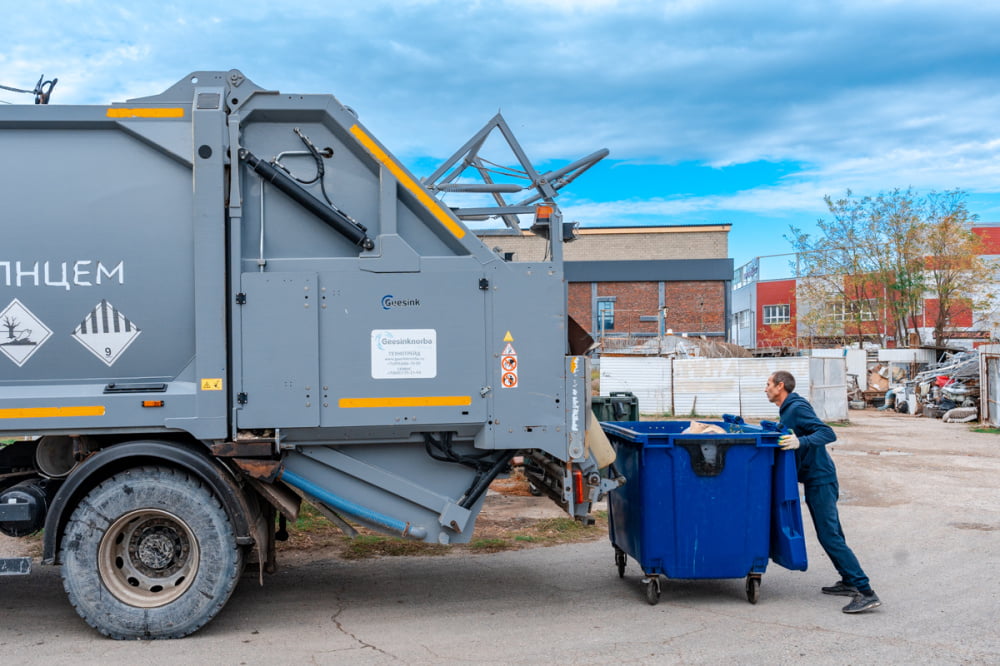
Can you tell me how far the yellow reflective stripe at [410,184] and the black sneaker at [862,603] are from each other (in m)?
3.59

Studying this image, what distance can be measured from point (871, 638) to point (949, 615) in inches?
35.2

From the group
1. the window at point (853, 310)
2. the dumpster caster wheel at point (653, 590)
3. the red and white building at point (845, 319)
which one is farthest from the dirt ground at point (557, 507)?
the window at point (853, 310)

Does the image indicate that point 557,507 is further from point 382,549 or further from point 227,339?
point 227,339

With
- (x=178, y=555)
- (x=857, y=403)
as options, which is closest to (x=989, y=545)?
(x=178, y=555)

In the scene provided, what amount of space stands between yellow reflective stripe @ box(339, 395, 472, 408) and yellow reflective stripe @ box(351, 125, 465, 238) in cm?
103

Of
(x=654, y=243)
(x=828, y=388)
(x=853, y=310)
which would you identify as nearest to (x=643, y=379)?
(x=828, y=388)

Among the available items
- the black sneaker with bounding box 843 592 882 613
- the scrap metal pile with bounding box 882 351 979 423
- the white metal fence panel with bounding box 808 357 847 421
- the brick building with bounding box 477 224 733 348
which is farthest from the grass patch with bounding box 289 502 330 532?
the brick building with bounding box 477 224 733 348

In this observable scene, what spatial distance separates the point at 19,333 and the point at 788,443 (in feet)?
16.4

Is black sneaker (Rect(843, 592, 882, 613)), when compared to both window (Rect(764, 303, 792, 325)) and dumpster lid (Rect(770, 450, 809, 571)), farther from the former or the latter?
window (Rect(764, 303, 792, 325))

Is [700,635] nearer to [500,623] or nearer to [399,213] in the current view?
[500,623]

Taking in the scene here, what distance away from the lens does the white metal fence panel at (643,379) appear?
23.7 m

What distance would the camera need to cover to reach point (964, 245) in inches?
1398

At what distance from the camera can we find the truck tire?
4.95 m

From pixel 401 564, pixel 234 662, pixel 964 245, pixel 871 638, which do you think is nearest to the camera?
pixel 234 662
